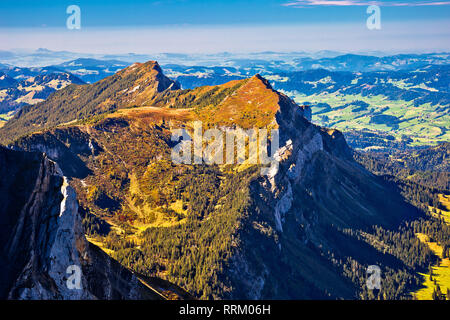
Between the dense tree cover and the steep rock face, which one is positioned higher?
the steep rock face

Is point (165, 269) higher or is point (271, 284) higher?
point (165, 269)

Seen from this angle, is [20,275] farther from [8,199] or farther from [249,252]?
[249,252]

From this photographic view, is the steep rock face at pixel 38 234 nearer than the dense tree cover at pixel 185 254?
Yes

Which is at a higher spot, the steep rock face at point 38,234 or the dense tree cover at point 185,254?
the steep rock face at point 38,234

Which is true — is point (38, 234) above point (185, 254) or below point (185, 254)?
above

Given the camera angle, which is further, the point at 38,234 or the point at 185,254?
the point at 185,254

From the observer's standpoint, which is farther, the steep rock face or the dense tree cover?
the dense tree cover
